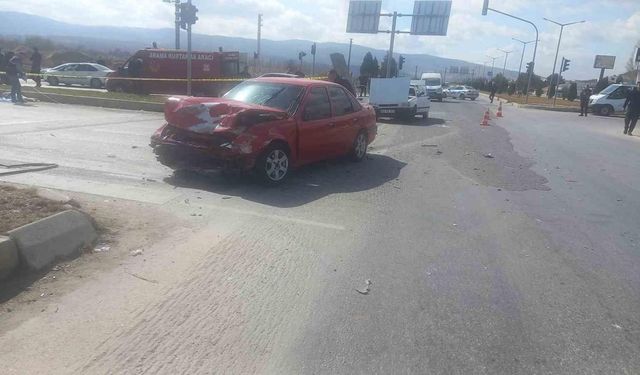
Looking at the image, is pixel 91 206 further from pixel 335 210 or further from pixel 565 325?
pixel 565 325

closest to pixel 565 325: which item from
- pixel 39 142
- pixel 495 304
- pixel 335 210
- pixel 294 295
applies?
pixel 495 304

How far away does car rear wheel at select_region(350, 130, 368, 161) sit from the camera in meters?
9.95

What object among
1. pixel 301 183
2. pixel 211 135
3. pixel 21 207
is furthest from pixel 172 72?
pixel 21 207

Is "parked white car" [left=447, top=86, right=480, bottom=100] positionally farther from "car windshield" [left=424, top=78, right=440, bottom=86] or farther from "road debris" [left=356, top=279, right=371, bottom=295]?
"road debris" [left=356, top=279, right=371, bottom=295]

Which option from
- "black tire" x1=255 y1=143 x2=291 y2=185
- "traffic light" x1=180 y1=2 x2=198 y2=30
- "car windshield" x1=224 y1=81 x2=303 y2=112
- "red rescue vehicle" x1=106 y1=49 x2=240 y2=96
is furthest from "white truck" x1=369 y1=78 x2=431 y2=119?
"black tire" x1=255 y1=143 x2=291 y2=185

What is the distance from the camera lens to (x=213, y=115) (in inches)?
280

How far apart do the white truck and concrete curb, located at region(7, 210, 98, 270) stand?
17.1 meters

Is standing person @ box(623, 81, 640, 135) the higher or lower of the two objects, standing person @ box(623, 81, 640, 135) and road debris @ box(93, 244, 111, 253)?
the higher

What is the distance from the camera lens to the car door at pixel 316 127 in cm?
798

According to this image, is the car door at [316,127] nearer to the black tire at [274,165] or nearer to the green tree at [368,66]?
the black tire at [274,165]

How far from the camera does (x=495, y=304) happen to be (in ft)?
13.2

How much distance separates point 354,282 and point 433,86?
4212 centimetres

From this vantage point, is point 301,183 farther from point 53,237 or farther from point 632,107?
point 632,107

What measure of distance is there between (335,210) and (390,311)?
9.15 ft
